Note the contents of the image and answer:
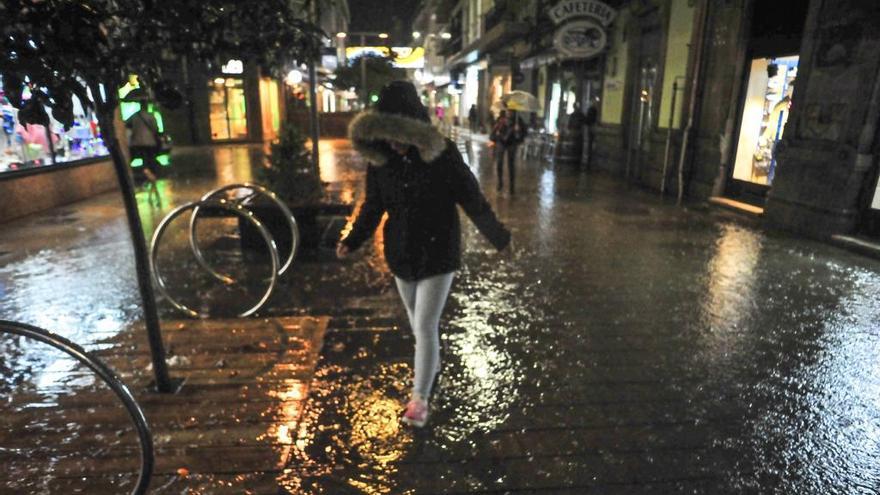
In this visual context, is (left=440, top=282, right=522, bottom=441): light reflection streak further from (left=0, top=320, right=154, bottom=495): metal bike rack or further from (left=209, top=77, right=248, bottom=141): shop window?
(left=209, top=77, right=248, bottom=141): shop window

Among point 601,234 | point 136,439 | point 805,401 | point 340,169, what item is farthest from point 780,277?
point 340,169

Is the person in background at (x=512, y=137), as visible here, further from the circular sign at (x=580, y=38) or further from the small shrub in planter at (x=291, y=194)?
the small shrub in planter at (x=291, y=194)

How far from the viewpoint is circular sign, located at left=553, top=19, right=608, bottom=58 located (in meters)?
13.5

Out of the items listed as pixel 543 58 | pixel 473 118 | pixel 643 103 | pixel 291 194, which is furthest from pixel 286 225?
pixel 473 118

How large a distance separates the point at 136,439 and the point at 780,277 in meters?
6.30

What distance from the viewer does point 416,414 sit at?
337 centimetres

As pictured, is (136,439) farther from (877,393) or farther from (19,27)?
(877,393)

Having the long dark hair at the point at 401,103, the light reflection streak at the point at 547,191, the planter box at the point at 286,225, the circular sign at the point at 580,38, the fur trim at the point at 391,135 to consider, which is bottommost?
the light reflection streak at the point at 547,191

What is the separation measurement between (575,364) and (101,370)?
3042 mm

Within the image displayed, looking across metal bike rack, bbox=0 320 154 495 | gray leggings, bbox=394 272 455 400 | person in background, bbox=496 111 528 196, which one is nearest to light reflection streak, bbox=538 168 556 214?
person in background, bbox=496 111 528 196

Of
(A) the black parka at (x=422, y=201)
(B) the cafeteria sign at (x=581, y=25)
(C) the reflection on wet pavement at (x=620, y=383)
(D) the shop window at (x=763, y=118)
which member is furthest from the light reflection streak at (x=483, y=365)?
(B) the cafeteria sign at (x=581, y=25)

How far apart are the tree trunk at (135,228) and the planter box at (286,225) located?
10.5ft

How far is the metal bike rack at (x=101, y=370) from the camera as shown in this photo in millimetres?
2311

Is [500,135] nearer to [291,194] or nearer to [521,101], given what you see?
[521,101]
